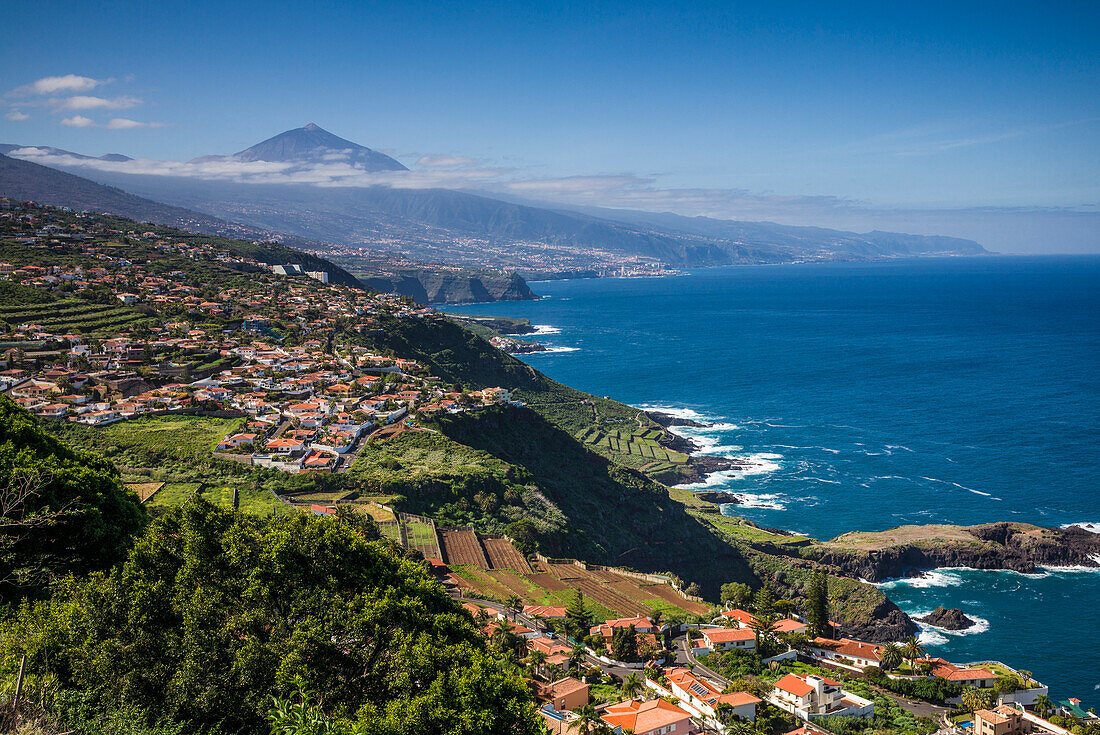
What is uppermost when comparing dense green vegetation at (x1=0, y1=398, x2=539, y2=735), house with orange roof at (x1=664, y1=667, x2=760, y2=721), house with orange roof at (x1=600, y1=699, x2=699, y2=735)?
dense green vegetation at (x1=0, y1=398, x2=539, y2=735)

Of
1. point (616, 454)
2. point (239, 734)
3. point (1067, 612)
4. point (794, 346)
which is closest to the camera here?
point (239, 734)

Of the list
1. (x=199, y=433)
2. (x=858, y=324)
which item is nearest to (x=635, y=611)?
(x=199, y=433)

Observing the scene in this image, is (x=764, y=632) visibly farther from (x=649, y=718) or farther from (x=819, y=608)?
(x=649, y=718)

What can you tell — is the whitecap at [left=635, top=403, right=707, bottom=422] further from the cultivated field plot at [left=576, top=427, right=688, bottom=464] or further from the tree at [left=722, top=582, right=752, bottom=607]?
the tree at [left=722, top=582, right=752, bottom=607]

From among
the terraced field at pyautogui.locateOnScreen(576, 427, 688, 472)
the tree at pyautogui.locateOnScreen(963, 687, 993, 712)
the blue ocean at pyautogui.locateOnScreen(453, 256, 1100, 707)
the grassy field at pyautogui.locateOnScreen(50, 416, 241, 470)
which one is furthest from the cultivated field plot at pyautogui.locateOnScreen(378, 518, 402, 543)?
the terraced field at pyautogui.locateOnScreen(576, 427, 688, 472)

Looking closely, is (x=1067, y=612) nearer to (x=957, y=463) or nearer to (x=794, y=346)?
(x=957, y=463)

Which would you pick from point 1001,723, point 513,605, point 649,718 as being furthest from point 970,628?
point 649,718
